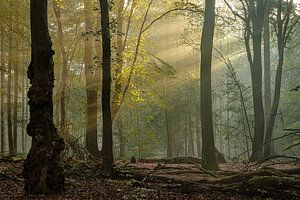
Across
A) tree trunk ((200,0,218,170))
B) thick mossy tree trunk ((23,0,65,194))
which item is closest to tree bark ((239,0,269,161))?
tree trunk ((200,0,218,170))

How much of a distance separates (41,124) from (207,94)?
7.16m

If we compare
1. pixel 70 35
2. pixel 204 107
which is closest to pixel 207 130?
pixel 204 107

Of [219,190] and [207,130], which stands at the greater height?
[207,130]

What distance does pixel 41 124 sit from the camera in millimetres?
7961

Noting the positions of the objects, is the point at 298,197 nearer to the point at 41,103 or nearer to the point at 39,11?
the point at 41,103

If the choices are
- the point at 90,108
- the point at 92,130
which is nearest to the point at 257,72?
the point at 90,108

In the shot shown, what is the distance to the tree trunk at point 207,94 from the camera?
12922 millimetres

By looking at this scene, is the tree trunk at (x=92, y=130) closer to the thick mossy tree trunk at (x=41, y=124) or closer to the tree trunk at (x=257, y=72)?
the tree trunk at (x=257, y=72)

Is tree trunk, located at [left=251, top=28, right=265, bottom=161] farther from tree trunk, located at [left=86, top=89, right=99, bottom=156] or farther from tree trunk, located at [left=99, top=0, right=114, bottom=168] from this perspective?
tree trunk, located at [left=99, top=0, right=114, bottom=168]

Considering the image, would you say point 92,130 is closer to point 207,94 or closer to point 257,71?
point 207,94

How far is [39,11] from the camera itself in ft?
26.9

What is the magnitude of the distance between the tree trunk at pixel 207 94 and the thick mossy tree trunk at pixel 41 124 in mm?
6255

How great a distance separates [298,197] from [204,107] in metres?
6.00

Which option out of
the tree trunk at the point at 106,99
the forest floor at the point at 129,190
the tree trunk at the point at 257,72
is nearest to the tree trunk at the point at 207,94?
the forest floor at the point at 129,190
